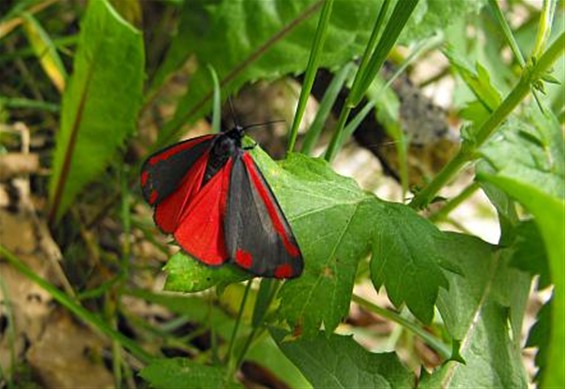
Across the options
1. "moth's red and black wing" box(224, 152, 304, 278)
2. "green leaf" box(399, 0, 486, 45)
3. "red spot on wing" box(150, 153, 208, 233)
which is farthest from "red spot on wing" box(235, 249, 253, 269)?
"green leaf" box(399, 0, 486, 45)

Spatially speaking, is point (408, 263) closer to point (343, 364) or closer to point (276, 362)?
point (343, 364)

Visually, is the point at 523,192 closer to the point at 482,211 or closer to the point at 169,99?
the point at 169,99

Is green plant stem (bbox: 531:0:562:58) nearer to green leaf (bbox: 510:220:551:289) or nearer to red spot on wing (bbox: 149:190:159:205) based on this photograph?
green leaf (bbox: 510:220:551:289)

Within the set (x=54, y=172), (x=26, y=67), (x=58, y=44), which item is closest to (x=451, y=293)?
(x=54, y=172)

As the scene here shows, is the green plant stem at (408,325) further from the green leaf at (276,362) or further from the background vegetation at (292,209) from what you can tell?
the green leaf at (276,362)

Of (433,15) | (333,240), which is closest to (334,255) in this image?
(333,240)
